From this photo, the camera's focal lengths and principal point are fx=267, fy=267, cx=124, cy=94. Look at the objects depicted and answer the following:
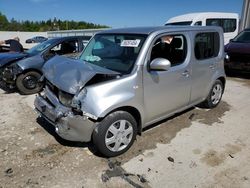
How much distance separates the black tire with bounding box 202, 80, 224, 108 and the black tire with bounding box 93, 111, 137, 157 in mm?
2382

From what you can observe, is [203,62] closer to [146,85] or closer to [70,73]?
[146,85]

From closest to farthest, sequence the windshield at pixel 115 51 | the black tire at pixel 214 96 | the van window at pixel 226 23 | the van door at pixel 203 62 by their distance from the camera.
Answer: the windshield at pixel 115 51 → the van door at pixel 203 62 → the black tire at pixel 214 96 → the van window at pixel 226 23

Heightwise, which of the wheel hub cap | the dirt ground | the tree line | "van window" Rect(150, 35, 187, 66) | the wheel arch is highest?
the tree line

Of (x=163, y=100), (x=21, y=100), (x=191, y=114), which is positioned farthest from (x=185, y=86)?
(x=21, y=100)

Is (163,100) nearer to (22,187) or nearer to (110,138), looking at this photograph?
(110,138)

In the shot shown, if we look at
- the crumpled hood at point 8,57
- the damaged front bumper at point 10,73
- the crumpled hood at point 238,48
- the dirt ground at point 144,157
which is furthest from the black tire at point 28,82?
the crumpled hood at point 238,48

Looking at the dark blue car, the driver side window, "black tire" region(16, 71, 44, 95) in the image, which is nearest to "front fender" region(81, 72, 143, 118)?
the dark blue car

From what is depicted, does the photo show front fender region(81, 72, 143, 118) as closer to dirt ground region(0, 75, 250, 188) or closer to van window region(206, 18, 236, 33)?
dirt ground region(0, 75, 250, 188)

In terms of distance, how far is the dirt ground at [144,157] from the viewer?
128 inches

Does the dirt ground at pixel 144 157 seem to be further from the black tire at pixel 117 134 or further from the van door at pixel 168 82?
the van door at pixel 168 82

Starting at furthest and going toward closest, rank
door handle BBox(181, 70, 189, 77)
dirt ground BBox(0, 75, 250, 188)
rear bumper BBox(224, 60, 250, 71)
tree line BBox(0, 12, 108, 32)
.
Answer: tree line BBox(0, 12, 108, 32) → rear bumper BBox(224, 60, 250, 71) → door handle BBox(181, 70, 189, 77) → dirt ground BBox(0, 75, 250, 188)

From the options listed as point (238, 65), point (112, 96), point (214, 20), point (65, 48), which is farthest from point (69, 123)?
point (214, 20)

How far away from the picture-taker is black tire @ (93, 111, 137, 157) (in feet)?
11.4

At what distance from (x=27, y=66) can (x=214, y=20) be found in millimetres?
10140
